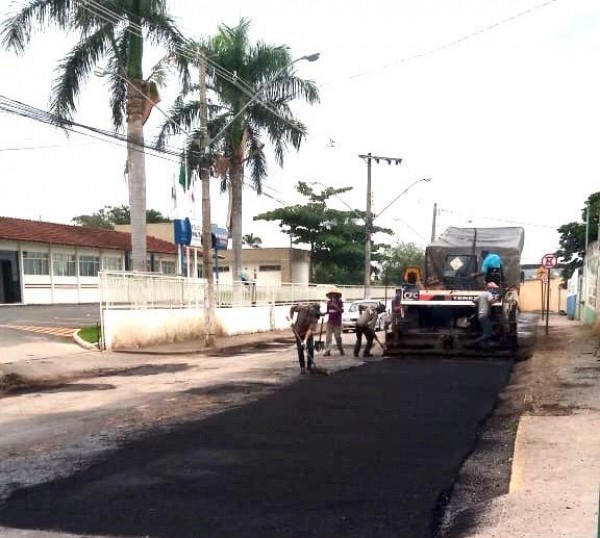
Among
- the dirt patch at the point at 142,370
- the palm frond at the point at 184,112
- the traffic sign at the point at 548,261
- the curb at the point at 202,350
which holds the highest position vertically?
the palm frond at the point at 184,112

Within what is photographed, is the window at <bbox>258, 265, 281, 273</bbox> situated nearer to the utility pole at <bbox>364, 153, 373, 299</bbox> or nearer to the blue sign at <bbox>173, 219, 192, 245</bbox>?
the utility pole at <bbox>364, 153, 373, 299</bbox>

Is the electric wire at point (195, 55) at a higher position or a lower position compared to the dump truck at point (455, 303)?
higher

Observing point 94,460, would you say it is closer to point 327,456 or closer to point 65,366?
point 327,456

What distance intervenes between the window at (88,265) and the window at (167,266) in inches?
248

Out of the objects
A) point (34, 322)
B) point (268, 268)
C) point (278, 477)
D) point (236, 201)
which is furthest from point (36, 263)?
point (278, 477)

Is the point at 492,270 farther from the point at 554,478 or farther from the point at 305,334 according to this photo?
the point at 554,478

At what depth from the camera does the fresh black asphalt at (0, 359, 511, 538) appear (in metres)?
4.91

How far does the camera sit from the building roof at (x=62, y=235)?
3375 cm

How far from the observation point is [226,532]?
15.5 feet

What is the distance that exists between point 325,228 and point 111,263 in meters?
15.0

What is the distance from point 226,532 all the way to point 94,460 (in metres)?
2.52

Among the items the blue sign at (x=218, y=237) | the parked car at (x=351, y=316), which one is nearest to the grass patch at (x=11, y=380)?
the parked car at (x=351, y=316)

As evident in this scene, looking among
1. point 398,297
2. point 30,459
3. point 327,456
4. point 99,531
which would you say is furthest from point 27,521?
point 398,297

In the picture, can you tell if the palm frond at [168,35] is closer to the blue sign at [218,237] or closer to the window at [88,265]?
the blue sign at [218,237]
